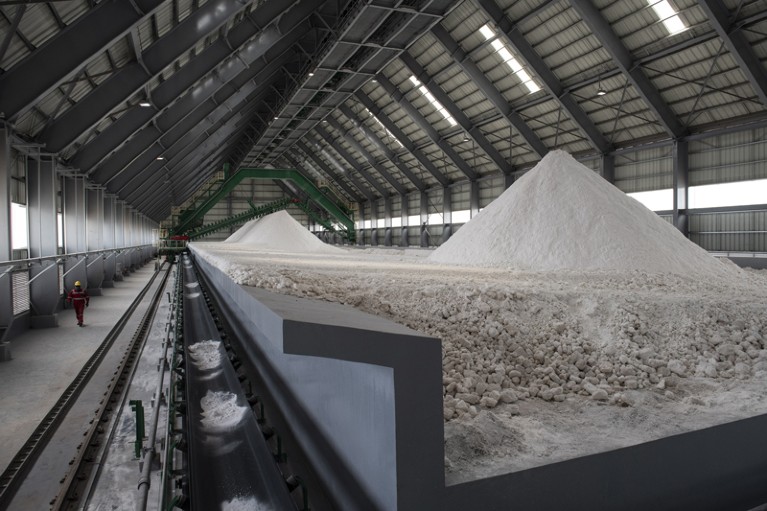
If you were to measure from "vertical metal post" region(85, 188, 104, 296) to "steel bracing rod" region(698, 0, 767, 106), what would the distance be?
19494mm

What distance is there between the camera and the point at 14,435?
529 cm

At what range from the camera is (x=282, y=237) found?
23.2m

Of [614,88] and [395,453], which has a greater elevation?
[614,88]

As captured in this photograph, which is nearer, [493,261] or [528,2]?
[493,261]

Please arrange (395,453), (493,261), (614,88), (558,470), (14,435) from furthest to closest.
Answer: (614,88) → (493,261) → (14,435) → (558,470) → (395,453)

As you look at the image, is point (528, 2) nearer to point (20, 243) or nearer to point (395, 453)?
point (20, 243)

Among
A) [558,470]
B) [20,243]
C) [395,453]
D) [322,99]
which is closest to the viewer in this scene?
[395,453]

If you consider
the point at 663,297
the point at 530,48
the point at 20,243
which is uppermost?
the point at 530,48

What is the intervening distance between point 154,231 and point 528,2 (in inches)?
1625

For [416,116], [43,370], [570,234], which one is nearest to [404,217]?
[416,116]

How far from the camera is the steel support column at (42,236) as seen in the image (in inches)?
441

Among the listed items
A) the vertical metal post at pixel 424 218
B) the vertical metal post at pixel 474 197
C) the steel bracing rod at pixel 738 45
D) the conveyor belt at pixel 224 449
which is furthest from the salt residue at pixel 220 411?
the vertical metal post at pixel 424 218

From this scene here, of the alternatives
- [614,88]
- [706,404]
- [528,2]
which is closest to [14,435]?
[706,404]

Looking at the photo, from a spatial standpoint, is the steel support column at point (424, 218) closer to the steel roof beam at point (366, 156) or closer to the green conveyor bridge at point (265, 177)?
the steel roof beam at point (366, 156)
